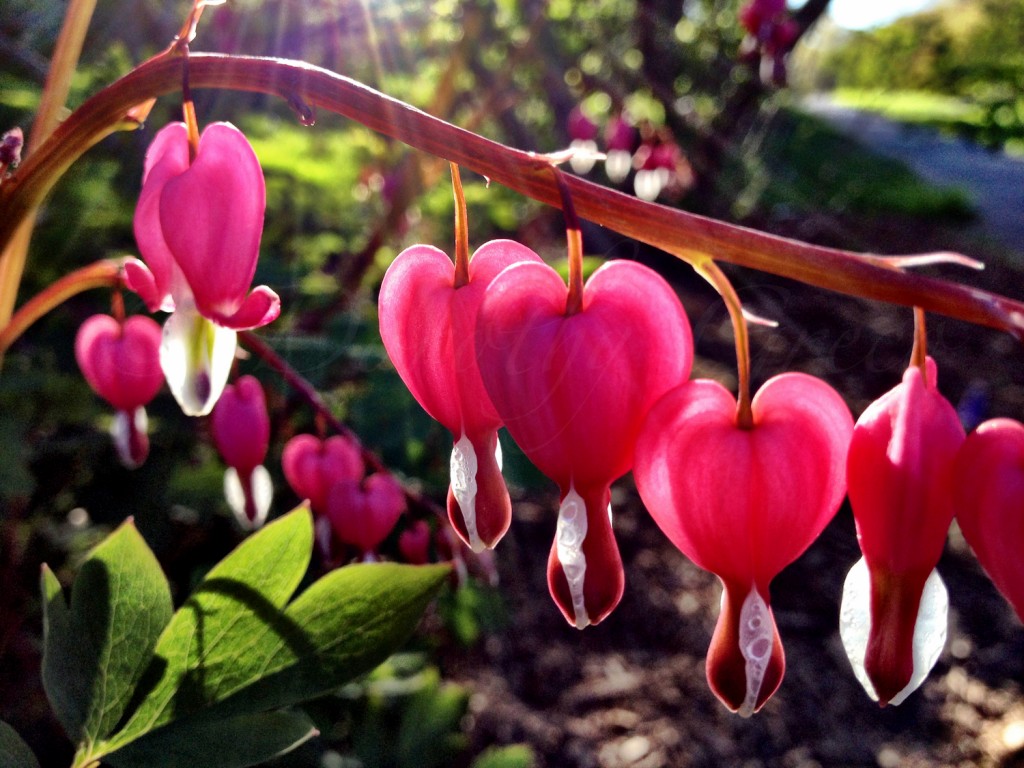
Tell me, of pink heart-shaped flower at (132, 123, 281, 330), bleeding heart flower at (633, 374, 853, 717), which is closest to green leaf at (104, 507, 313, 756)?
pink heart-shaped flower at (132, 123, 281, 330)

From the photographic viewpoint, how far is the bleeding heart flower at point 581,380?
0.48 meters

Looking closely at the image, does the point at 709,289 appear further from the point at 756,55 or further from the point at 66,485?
the point at 66,485

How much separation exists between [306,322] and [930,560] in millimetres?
1656

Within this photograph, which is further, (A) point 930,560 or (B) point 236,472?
(B) point 236,472

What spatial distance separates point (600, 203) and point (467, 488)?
0.60 feet

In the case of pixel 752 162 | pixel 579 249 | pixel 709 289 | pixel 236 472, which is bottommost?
pixel 709 289

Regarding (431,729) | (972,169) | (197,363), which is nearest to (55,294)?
(197,363)

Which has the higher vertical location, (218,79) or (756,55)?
(218,79)

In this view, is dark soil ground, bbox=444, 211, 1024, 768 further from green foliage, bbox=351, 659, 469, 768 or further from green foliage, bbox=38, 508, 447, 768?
green foliage, bbox=38, 508, 447, 768

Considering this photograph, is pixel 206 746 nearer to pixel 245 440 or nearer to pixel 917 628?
pixel 245 440

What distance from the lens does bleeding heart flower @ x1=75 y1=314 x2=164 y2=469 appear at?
984mm

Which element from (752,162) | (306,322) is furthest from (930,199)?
(306,322)

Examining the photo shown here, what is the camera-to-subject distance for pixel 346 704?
1.39m

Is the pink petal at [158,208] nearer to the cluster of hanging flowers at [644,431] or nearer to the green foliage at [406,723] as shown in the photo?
the cluster of hanging flowers at [644,431]
